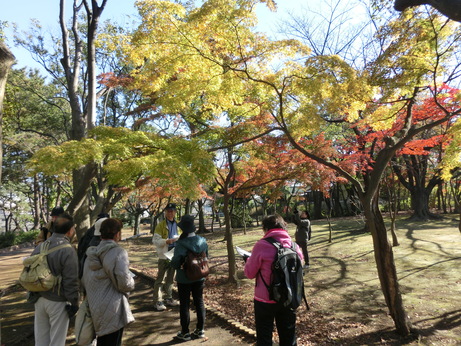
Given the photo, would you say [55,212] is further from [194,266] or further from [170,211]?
[194,266]

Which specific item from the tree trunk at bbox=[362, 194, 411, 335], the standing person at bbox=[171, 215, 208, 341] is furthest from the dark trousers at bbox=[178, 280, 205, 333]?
the tree trunk at bbox=[362, 194, 411, 335]

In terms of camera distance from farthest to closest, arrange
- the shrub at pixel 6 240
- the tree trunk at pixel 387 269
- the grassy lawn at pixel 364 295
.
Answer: the shrub at pixel 6 240 → the grassy lawn at pixel 364 295 → the tree trunk at pixel 387 269

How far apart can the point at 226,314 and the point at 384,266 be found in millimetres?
2658

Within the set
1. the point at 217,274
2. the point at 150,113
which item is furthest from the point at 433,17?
the point at 150,113

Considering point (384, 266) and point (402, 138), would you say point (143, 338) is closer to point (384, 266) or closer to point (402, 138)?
point (384, 266)

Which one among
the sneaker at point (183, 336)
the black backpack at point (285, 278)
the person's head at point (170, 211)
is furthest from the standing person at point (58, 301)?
the person's head at point (170, 211)

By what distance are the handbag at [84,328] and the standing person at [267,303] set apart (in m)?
1.56

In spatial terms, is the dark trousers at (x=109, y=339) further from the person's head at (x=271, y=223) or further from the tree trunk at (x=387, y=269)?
the tree trunk at (x=387, y=269)

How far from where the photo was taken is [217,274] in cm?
828

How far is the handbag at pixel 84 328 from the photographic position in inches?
109

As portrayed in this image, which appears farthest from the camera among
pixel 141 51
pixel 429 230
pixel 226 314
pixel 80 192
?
pixel 429 230

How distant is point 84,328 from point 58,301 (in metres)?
0.43

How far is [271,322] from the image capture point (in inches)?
116

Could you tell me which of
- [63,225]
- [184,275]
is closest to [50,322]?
[63,225]
